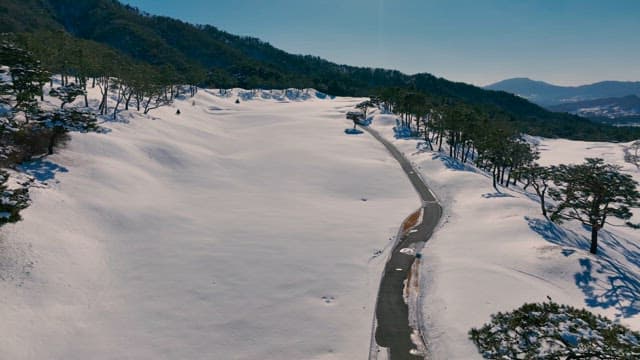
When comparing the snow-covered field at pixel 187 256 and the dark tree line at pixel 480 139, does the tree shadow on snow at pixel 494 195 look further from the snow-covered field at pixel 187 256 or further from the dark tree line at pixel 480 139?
the snow-covered field at pixel 187 256

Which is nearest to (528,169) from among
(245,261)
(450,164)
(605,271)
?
(450,164)

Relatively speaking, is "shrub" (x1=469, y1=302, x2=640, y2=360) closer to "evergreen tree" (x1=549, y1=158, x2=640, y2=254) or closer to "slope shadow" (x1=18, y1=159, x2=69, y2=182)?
"evergreen tree" (x1=549, y1=158, x2=640, y2=254)

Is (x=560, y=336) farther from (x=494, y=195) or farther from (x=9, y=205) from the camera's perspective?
(x=494, y=195)

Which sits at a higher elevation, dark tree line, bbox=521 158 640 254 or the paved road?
dark tree line, bbox=521 158 640 254

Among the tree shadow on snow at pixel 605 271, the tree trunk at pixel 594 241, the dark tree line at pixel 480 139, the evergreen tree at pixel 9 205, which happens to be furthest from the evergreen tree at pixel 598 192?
the evergreen tree at pixel 9 205

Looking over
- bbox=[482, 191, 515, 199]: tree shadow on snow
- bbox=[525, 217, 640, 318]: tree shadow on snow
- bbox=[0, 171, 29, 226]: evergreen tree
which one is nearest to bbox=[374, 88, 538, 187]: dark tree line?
bbox=[482, 191, 515, 199]: tree shadow on snow
